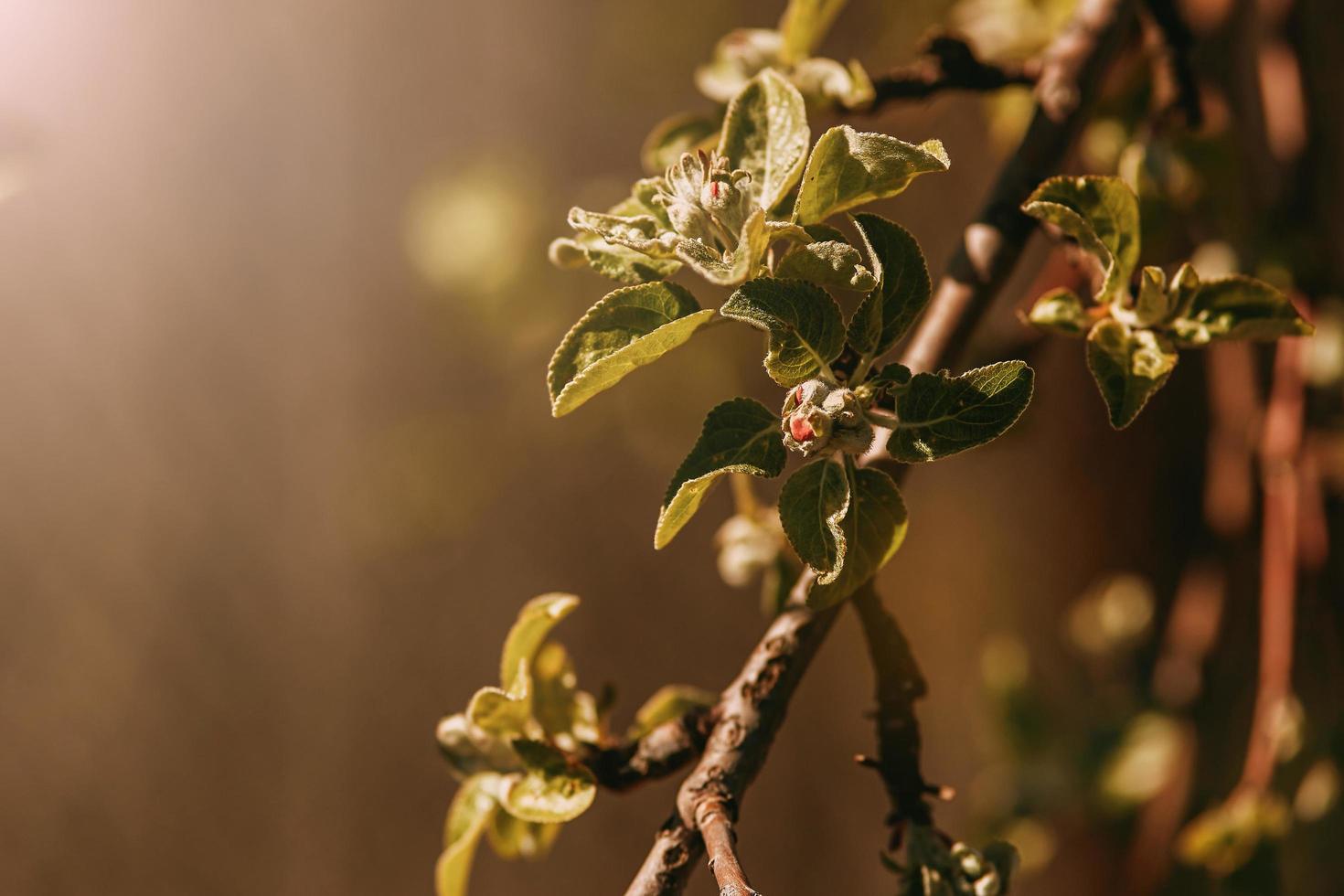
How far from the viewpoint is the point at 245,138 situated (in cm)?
65

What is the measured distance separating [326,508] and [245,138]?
24 cm

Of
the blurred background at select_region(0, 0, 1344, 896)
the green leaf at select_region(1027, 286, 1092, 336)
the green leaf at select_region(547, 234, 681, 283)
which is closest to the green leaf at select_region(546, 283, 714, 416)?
the green leaf at select_region(547, 234, 681, 283)

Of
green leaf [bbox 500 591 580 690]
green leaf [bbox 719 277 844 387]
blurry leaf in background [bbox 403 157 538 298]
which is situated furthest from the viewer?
blurry leaf in background [bbox 403 157 538 298]

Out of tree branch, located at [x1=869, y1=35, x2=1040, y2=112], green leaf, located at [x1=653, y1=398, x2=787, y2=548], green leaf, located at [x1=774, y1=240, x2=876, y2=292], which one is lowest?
green leaf, located at [x1=653, y1=398, x2=787, y2=548]

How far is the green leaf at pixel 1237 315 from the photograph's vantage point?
1.00ft

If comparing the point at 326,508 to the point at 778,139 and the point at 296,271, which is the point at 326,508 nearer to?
the point at 296,271

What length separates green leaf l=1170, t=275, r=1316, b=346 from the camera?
1.00 feet

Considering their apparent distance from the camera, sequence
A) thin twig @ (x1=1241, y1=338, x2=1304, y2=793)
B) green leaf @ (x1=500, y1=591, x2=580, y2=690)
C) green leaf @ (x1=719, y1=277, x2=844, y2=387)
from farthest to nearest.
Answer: thin twig @ (x1=1241, y1=338, x2=1304, y2=793) < green leaf @ (x1=500, y1=591, x2=580, y2=690) < green leaf @ (x1=719, y1=277, x2=844, y2=387)

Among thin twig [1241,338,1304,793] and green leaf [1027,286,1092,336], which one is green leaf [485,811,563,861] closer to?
green leaf [1027,286,1092,336]

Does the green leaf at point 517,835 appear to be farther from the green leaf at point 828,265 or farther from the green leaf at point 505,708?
the green leaf at point 828,265

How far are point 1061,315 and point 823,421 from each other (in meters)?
0.12

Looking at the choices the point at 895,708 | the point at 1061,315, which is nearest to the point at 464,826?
the point at 895,708

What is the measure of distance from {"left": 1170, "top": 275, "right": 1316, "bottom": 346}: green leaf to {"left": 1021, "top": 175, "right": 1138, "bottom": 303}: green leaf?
2cm

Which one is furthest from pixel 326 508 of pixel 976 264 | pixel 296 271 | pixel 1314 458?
pixel 1314 458
